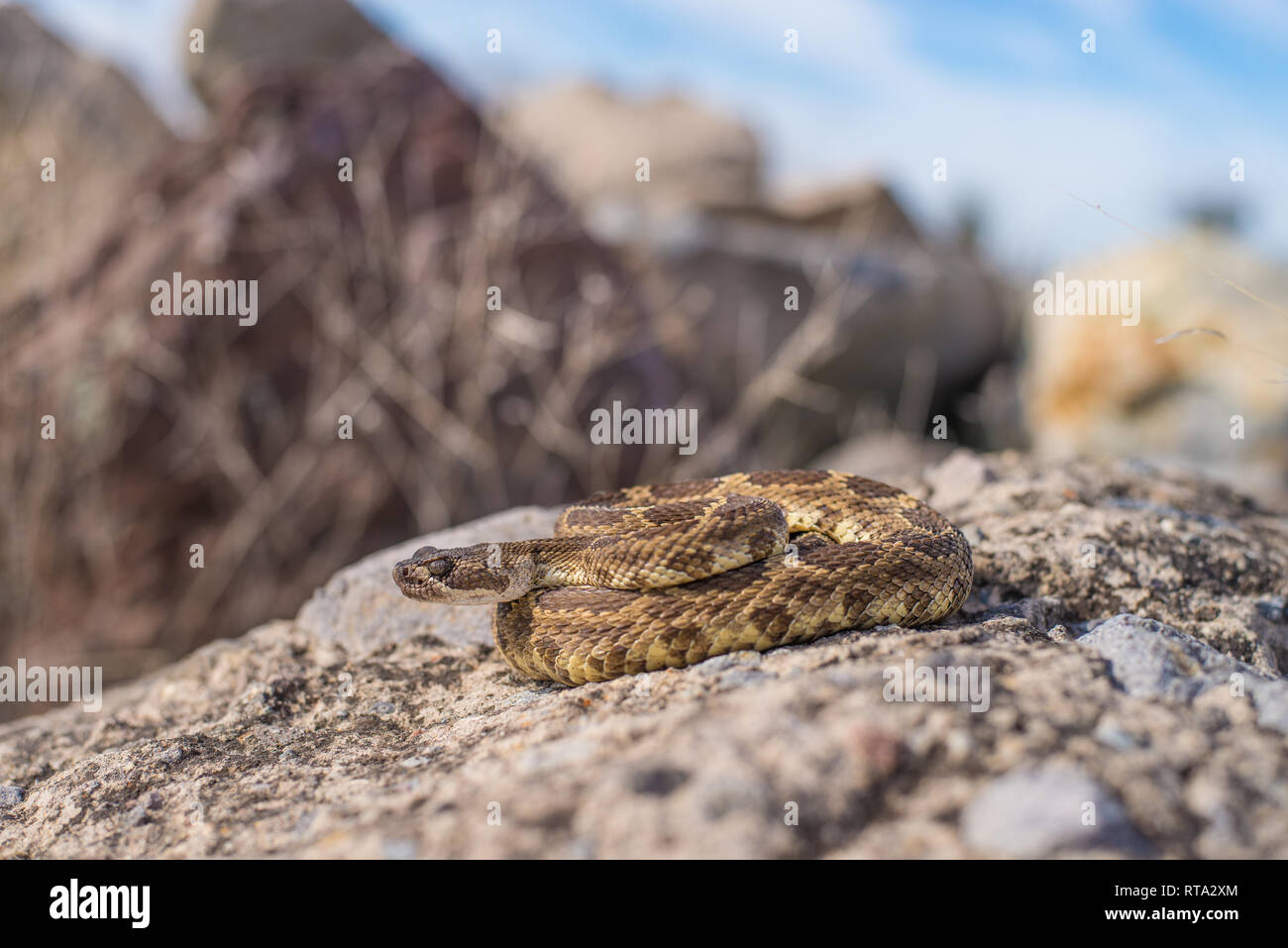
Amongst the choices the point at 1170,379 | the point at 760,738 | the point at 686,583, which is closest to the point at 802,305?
the point at 1170,379

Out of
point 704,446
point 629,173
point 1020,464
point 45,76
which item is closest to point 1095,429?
point 704,446

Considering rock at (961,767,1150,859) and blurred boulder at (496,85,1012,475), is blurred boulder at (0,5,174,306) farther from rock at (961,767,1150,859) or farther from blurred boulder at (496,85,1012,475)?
rock at (961,767,1150,859)

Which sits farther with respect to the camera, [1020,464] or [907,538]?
[1020,464]

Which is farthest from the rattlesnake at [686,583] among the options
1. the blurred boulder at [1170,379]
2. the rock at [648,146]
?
the rock at [648,146]

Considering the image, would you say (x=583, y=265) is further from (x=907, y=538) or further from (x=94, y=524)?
(x=907, y=538)

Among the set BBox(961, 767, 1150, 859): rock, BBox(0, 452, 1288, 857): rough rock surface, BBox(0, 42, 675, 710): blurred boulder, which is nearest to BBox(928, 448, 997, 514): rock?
BBox(0, 452, 1288, 857): rough rock surface
